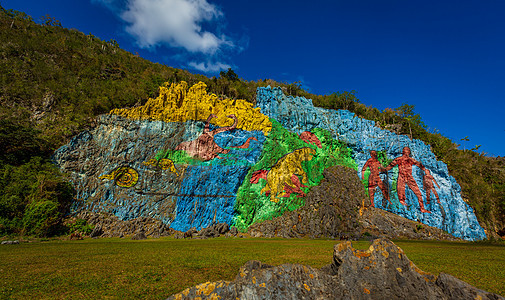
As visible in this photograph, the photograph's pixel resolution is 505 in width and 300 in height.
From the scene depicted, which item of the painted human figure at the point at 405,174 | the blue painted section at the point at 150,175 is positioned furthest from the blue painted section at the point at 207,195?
the painted human figure at the point at 405,174

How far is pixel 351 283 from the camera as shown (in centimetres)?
399

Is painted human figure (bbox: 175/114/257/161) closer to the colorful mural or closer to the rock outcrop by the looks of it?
the colorful mural

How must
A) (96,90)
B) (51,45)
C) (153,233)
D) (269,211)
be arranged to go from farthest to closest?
(51,45) < (96,90) < (269,211) < (153,233)

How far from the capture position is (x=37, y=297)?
5391mm

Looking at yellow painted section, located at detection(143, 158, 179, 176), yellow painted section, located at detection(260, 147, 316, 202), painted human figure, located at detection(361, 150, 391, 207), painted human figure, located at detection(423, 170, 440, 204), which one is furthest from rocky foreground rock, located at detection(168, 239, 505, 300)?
painted human figure, located at detection(423, 170, 440, 204)

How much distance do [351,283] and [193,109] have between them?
29094 mm

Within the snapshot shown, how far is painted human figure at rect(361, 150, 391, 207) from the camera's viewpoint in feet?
105

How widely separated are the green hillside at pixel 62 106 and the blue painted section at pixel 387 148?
3.46 metres

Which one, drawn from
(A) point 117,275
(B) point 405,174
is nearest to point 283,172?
(B) point 405,174

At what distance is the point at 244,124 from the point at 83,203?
2113 cm

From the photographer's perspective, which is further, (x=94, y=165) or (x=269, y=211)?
(x=269, y=211)

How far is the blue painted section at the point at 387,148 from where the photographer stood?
29.8 m

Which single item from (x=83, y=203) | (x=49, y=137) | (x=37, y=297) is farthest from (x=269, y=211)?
(x=49, y=137)

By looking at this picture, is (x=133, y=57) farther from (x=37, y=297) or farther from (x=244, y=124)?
(x=37, y=297)
